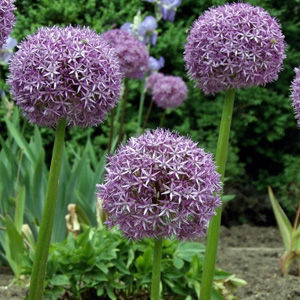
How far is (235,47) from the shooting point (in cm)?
244

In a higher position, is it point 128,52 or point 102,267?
point 128,52

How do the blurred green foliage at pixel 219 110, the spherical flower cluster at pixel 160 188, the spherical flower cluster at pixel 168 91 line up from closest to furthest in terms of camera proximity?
1. the spherical flower cluster at pixel 160 188
2. the spherical flower cluster at pixel 168 91
3. the blurred green foliage at pixel 219 110

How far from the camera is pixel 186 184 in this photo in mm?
1917

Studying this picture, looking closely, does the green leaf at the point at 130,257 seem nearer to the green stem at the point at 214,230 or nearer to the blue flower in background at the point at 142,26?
the green stem at the point at 214,230

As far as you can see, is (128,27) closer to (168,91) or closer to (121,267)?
(168,91)

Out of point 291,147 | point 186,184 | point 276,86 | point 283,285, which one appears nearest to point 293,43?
point 276,86

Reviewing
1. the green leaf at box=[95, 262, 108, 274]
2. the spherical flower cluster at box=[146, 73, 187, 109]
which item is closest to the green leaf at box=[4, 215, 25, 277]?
the green leaf at box=[95, 262, 108, 274]

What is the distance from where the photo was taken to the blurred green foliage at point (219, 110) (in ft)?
20.7

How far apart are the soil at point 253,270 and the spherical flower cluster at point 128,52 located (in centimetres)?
151

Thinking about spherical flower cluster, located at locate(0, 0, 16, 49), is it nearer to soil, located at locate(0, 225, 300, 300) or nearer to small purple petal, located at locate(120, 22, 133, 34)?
soil, located at locate(0, 225, 300, 300)

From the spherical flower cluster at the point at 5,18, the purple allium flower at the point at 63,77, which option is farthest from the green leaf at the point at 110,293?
the spherical flower cluster at the point at 5,18

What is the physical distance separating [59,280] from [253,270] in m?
1.68

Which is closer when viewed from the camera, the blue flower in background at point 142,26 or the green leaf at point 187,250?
the green leaf at point 187,250

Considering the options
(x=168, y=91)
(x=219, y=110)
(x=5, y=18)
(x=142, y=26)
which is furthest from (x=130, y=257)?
(x=219, y=110)
